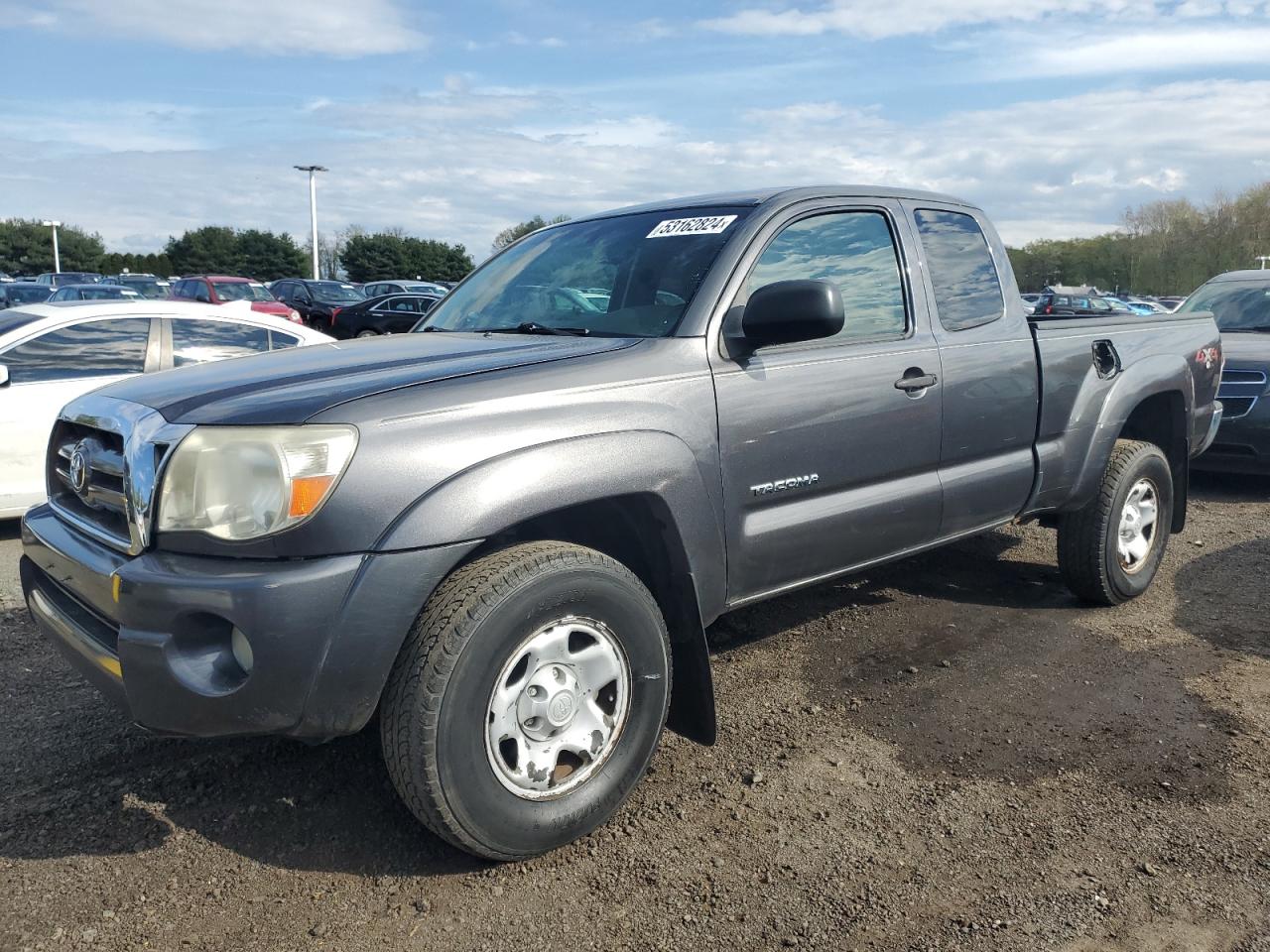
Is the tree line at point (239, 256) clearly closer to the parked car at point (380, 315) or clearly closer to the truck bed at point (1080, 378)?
the parked car at point (380, 315)

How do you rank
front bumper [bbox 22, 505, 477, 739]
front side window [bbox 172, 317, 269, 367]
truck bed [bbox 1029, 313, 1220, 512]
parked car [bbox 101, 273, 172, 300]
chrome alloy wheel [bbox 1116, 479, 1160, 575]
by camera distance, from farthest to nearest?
parked car [bbox 101, 273, 172, 300] < front side window [bbox 172, 317, 269, 367] < chrome alloy wheel [bbox 1116, 479, 1160, 575] < truck bed [bbox 1029, 313, 1220, 512] < front bumper [bbox 22, 505, 477, 739]

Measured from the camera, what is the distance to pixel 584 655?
2766mm

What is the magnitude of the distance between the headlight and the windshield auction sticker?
1606mm

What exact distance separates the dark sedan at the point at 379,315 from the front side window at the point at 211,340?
15.9 m

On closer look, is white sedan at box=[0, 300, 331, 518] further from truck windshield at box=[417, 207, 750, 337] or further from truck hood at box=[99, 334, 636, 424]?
truck hood at box=[99, 334, 636, 424]

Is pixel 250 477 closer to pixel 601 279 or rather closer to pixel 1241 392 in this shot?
pixel 601 279

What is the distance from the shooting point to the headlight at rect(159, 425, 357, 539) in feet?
7.77

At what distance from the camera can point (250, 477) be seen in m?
2.41

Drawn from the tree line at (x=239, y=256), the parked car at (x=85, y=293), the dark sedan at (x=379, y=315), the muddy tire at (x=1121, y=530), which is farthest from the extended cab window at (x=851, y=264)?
the tree line at (x=239, y=256)

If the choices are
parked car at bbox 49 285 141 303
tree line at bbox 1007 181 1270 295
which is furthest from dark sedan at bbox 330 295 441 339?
tree line at bbox 1007 181 1270 295

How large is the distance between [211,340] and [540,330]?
4.27 metres

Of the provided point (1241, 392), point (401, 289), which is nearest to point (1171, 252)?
point (401, 289)

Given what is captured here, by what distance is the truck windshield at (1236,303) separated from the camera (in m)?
8.87

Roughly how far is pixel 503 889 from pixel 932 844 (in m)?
1.17
